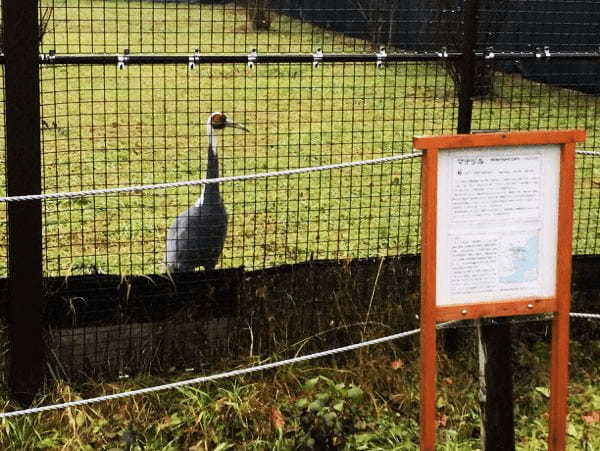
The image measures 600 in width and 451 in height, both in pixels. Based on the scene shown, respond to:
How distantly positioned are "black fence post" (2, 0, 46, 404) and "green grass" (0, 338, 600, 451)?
0.66 ft

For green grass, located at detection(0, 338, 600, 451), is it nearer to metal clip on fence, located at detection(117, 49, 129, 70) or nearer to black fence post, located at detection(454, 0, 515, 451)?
black fence post, located at detection(454, 0, 515, 451)

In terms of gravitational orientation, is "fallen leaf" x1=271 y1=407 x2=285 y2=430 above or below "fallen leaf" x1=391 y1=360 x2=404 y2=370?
below

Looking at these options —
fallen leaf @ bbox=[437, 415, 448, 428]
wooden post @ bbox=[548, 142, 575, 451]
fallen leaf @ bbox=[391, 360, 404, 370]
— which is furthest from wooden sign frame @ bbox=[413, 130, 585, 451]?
fallen leaf @ bbox=[391, 360, 404, 370]

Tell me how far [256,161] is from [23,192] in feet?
6.58

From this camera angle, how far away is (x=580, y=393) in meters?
4.87

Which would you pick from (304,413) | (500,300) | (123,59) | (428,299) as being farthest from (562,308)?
(123,59)

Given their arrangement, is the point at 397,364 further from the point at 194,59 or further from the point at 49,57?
the point at 49,57

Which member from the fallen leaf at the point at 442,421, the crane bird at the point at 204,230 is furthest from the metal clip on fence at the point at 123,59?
the fallen leaf at the point at 442,421

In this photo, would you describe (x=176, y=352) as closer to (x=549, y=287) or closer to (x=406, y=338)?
(x=406, y=338)

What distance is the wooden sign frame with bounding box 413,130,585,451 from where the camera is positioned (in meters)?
3.13

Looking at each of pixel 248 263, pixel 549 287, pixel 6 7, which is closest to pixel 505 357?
pixel 549 287

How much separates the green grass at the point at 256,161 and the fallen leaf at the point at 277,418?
41.4 inches

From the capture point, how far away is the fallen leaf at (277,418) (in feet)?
14.2

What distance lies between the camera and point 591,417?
461 centimetres
